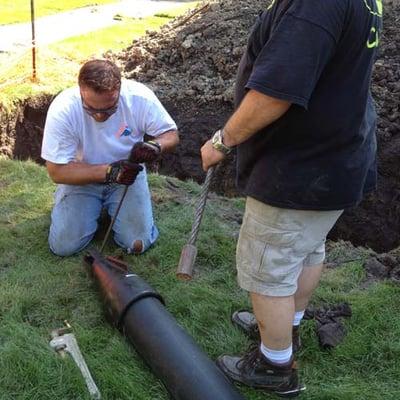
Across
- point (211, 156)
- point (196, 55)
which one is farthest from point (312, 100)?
point (196, 55)

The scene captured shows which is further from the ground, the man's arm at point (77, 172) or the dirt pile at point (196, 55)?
the man's arm at point (77, 172)

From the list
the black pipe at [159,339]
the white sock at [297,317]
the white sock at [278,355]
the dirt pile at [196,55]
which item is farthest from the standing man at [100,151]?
the dirt pile at [196,55]

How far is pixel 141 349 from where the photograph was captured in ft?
9.90

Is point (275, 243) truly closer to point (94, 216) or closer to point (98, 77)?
point (98, 77)

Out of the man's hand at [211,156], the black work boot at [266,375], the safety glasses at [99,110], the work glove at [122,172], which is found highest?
the man's hand at [211,156]

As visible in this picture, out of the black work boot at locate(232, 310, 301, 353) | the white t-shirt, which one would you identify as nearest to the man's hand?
the black work boot at locate(232, 310, 301, 353)

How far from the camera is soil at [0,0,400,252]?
231 inches

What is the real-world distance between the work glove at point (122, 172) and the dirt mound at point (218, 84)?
268 cm

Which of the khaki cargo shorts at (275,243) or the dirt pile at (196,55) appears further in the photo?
the dirt pile at (196,55)

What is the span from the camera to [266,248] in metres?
2.48

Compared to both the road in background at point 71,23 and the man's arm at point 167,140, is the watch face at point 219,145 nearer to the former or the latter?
the man's arm at point 167,140

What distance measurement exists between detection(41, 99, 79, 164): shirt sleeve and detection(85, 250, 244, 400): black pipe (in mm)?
830

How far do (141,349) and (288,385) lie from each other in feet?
2.52

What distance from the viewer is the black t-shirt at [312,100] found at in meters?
2.10
